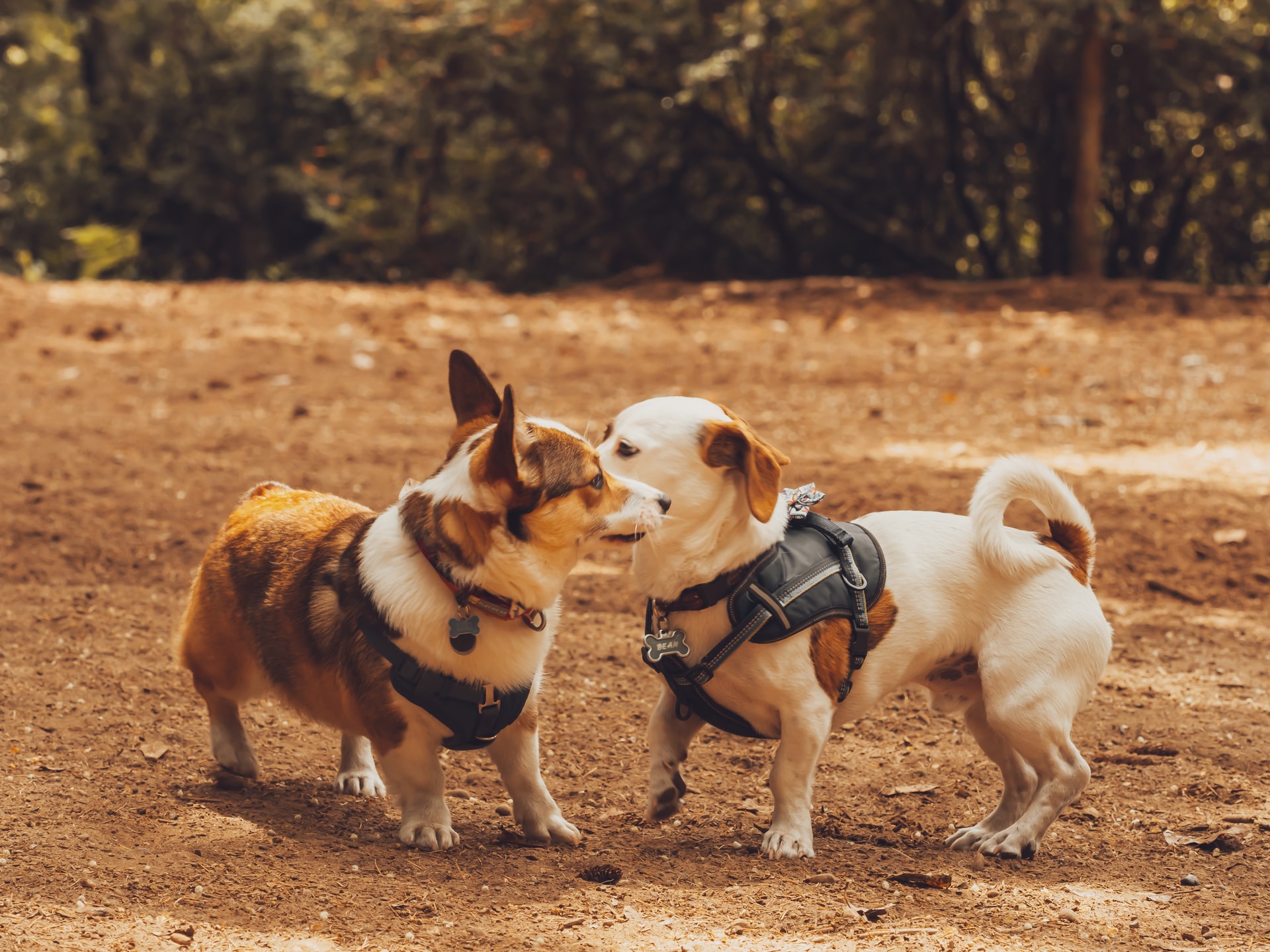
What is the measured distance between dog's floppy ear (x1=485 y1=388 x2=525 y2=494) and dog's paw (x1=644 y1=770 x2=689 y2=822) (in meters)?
1.05

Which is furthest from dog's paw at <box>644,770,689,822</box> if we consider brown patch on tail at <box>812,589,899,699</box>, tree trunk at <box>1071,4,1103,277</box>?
tree trunk at <box>1071,4,1103,277</box>

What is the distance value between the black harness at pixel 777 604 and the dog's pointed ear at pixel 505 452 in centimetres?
66

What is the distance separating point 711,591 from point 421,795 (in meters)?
0.98

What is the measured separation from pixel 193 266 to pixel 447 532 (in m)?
18.3

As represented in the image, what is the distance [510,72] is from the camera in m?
17.3

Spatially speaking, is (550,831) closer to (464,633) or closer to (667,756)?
(667,756)

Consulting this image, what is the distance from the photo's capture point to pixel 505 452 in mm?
3234

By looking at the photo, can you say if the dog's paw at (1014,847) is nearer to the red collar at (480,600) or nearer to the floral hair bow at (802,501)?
the floral hair bow at (802,501)

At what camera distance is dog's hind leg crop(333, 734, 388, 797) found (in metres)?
4.13

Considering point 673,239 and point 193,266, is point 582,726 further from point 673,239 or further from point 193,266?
point 193,266

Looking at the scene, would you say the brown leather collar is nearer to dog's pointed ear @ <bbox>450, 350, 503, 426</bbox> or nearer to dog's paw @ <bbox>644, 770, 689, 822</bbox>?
dog's paw @ <bbox>644, 770, 689, 822</bbox>

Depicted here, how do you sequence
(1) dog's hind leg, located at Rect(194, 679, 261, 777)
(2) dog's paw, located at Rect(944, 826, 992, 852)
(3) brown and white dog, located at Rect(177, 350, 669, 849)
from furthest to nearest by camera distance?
(1) dog's hind leg, located at Rect(194, 679, 261, 777) → (2) dog's paw, located at Rect(944, 826, 992, 852) → (3) brown and white dog, located at Rect(177, 350, 669, 849)

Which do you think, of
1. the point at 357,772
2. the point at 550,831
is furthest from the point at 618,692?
the point at 550,831

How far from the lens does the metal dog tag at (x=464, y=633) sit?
11.1 ft
